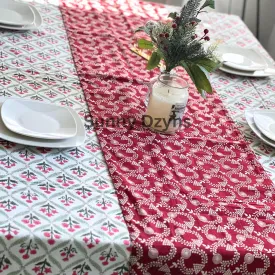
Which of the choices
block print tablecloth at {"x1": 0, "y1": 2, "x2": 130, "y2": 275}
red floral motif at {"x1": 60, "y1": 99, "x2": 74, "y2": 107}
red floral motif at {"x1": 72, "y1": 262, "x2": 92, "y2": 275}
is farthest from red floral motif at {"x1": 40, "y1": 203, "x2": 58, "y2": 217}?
red floral motif at {"x1": 60, "y1": 99, "x2": 74, "y2": 107}

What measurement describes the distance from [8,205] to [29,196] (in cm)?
5

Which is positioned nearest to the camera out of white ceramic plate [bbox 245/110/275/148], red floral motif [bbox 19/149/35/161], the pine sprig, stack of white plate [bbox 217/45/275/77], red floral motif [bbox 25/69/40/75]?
red floral motif [bbox 19/149/35/161]

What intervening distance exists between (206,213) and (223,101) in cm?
56

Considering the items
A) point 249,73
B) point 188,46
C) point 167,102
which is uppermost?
point 188,46

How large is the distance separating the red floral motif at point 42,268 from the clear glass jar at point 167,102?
0.52 m

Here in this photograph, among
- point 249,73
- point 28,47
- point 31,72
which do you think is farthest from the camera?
point 249,73

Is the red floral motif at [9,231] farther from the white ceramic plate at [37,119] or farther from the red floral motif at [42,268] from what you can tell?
the white ceramic plate at [37,119]

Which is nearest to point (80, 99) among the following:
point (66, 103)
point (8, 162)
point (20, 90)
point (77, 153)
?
point (66, 103)

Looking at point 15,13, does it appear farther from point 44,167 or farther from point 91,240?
point 91,240

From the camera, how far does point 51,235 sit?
1001 millimetres

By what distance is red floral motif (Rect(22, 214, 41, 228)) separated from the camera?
1.01 m

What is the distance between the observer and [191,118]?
152cm

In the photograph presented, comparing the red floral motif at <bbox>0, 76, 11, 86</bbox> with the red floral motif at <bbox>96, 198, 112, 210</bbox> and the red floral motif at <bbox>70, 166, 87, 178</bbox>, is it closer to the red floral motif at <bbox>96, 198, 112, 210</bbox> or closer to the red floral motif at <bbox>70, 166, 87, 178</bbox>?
the red floral motif at <bbox>70, 166, 87, 178</bbox>

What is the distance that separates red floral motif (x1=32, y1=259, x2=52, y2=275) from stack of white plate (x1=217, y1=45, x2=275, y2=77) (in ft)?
3.26
